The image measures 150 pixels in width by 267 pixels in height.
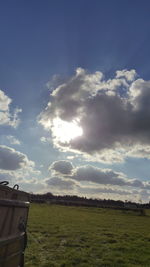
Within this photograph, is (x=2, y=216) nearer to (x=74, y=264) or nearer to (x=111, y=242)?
(x=74, y=264)

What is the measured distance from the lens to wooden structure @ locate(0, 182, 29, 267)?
15.4 ft

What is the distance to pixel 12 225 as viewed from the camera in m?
5.16

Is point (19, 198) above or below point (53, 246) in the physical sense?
above

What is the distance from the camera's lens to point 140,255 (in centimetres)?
1343

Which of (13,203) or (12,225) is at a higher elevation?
(13,203)

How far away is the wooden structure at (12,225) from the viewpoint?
15.4 feet

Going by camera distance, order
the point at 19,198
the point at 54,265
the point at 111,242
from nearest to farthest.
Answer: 1. the point at 19,198
2. the point at 54,265
3. the point at 111,242

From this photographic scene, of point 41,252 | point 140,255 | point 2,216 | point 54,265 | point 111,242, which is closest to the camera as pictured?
point 2,216

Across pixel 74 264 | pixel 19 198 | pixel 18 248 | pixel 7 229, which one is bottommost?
pixel 74 264

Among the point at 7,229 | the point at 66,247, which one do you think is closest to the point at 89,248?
the point at 66,247

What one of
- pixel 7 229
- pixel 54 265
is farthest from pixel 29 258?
pixel 7 229

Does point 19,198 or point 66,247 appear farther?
point 66,247

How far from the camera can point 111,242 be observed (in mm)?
16516

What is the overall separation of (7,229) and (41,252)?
801 centimetres
